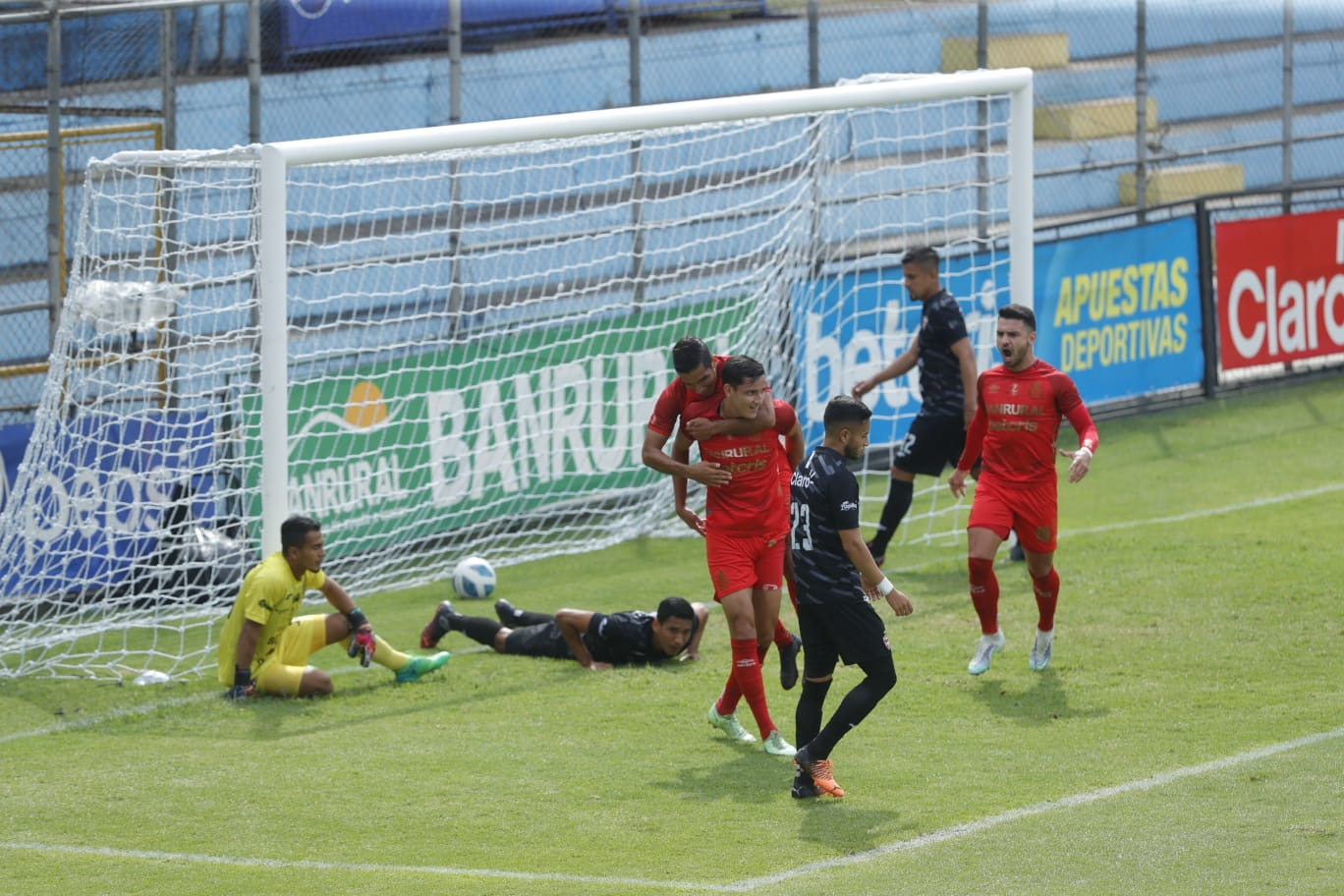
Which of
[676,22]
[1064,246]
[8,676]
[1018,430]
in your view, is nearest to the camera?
[1018,430]

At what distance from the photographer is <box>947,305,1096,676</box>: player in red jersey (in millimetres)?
9766

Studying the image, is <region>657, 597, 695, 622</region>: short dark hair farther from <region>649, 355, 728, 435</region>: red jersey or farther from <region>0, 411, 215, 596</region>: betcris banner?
<region>0, 411, 215, 596</region>: betcris banner

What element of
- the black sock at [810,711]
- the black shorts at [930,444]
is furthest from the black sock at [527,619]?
the black sock at [810,711]

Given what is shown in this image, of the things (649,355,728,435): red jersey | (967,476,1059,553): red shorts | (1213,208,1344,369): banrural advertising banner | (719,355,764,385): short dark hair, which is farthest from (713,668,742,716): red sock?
(1213,208,1344,369): banrural advertising banner

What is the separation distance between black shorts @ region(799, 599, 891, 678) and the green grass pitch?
23.0 inches

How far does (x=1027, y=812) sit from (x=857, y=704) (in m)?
0.81

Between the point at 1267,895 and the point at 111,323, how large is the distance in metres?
7.38

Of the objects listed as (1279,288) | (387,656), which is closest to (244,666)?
(387,656)

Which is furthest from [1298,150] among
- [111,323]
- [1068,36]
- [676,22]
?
[111,323]

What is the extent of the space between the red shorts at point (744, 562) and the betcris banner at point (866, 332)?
600 cm

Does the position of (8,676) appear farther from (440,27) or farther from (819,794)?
(440,27)

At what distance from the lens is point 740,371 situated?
27.6 feet

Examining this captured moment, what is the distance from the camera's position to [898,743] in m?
8.63

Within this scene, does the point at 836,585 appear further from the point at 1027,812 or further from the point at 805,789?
the point at 1027,812
